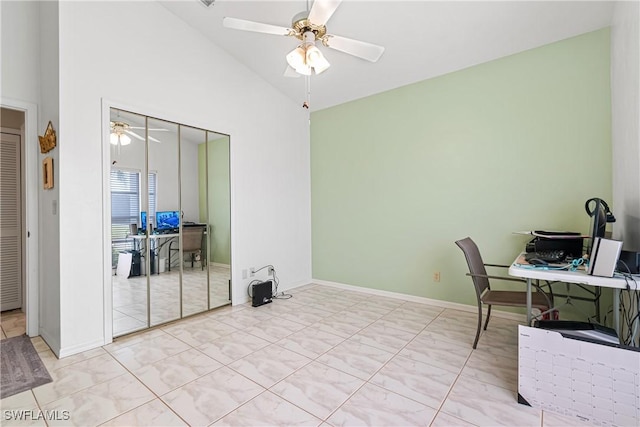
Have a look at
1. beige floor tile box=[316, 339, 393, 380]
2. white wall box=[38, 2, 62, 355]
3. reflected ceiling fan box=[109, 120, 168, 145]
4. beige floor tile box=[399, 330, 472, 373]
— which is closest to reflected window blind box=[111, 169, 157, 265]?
reflected ceiling fan box=[109, 120, 168, 145]

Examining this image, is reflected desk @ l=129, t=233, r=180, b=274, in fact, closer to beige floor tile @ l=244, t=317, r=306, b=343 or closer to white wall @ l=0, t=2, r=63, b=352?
white wall @ l=0, t=2, r=63, b=352

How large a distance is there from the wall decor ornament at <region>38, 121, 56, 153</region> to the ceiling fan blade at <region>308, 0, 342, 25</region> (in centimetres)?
230

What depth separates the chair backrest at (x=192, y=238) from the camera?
3205 mm

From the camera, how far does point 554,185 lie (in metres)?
2.82

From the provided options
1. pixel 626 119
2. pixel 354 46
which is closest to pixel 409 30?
pixel 354 46

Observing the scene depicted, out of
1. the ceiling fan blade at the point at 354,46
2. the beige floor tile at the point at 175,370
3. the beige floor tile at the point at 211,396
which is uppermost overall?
the ceiling fan blade at the point at 354,46

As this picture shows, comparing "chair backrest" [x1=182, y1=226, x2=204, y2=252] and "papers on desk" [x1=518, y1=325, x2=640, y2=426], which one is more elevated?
"chair backrest" [x1=182, y1=226, x2=204, y2=252]

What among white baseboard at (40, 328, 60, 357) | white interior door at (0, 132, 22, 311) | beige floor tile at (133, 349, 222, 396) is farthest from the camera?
white interior door at (0, 132, 22, 311)

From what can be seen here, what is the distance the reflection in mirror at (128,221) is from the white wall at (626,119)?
12.7ft

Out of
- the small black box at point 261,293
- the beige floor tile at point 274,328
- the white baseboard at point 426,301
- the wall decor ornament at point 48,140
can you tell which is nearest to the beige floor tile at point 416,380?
the beige floor tile at point 274,328

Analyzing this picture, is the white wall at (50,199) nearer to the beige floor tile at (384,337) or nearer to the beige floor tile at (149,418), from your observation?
the beige floor tile at (149,418)

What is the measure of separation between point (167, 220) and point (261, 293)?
4.58ft

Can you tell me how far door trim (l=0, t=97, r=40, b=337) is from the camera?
2.74 meters

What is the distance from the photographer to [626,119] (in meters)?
2.10
